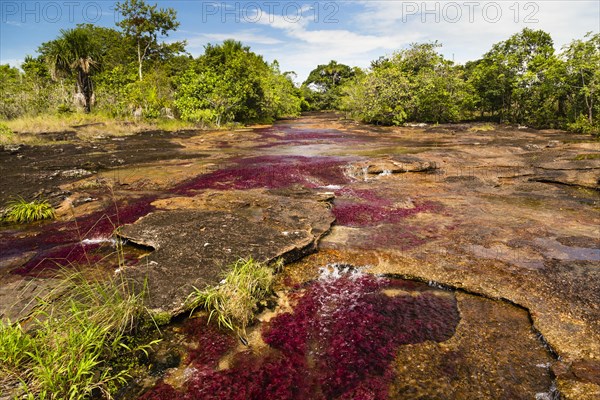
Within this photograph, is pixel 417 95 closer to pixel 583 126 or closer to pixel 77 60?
pixel 583 126

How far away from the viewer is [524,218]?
7270 mm

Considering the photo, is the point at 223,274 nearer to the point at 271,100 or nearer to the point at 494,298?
the point at 494,298

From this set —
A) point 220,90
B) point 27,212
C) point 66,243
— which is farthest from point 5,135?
point 220,90

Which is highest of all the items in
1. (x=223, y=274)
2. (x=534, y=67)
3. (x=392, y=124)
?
(x=534, y=67)

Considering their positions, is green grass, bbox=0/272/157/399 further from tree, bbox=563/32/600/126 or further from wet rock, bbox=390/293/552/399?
tree, bbox=563/32/600/126

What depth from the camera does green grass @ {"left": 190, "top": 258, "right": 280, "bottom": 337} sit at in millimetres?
4047

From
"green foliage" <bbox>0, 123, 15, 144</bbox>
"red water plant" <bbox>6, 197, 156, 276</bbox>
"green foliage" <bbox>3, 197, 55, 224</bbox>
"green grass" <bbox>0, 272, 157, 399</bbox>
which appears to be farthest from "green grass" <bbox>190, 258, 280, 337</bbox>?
"green foliage" <bbox>0, 123, 15, 144</bbox>

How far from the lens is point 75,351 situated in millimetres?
3045

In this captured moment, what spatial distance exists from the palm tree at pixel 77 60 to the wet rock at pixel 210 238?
98.9 feet

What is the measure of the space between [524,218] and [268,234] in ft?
18.8

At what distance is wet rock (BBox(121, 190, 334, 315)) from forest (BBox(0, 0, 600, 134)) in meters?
24.9

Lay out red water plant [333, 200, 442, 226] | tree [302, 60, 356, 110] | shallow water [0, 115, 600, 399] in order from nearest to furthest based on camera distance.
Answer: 1. shallow water [0, 115, 600, 399]
2. red water plant [333, 200, 442, 226]
3. tree [302, 60, 356, 110]

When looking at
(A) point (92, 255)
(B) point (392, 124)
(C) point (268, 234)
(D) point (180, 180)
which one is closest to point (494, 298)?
(C) point (268, 234)

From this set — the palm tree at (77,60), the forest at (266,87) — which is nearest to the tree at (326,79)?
the forest at (266,87)
